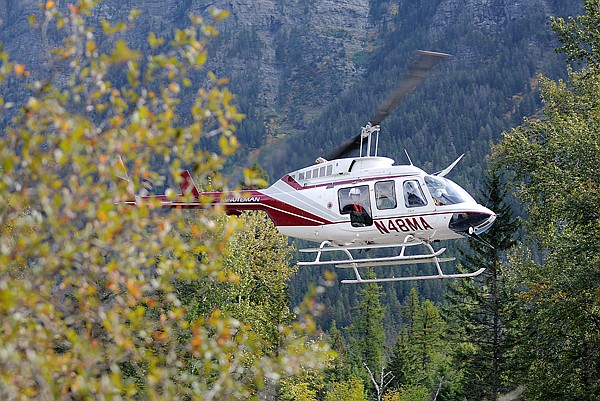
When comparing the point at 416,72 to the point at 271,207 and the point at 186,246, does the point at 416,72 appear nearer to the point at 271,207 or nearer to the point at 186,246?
the point at 271,207

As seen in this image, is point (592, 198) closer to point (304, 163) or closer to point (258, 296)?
point (304, 163)

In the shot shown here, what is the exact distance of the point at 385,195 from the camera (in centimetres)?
2073

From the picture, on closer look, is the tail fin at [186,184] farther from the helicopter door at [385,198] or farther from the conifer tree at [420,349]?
the conifer tree at [420,349]

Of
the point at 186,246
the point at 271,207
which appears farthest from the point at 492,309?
the point at 186,246

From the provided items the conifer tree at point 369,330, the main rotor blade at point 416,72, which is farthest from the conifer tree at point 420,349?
the main rotor blade at point 416,72

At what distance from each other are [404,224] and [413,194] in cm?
71

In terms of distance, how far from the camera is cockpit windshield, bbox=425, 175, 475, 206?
20516 mm

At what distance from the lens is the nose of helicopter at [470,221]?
20.3 meters

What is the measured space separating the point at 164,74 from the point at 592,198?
1769 cm

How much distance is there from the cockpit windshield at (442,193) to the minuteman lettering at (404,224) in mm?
565

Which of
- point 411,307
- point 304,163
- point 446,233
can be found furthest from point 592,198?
point 411,307

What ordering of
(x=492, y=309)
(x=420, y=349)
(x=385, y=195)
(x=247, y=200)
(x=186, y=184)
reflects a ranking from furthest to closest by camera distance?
(x=420, y=349), (x=492, y=309), (x=247, y=200), (x=385, y=195), (x=186, y=184)

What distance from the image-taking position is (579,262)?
24.6m

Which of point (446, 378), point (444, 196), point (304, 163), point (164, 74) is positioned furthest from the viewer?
point (446, 378)
